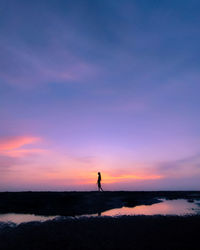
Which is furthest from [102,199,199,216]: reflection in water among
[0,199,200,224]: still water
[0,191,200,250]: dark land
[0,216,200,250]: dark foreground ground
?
[0,216,200,250]: dark foreground ground

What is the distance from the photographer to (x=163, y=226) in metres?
18.9

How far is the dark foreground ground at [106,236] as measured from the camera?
14031mm

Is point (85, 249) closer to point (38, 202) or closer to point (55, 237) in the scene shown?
point (55, 237)

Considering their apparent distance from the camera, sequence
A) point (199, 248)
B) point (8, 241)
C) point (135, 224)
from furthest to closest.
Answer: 1. point (135, 224)
2. point (8, 241)
3. point (199, 248)

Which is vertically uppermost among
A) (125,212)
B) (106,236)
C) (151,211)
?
(151,211)

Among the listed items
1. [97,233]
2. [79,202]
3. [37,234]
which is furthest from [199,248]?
[79,202]

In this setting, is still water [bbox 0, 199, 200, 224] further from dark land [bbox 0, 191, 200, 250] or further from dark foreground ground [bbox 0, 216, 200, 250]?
dark foreground ground [bbox 0, 216, 200, 250]

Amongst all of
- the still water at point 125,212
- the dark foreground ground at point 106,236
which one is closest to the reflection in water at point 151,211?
the still water at point 125,212

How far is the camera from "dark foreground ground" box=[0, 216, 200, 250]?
14031 mm

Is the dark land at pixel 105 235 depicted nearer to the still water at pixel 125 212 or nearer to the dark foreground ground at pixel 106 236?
the dark foreground ground at pixel 106 236

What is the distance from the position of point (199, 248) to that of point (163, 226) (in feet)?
18.9

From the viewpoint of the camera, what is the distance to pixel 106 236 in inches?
637

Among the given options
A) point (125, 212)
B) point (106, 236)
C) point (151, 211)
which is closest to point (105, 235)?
point (106, 236)

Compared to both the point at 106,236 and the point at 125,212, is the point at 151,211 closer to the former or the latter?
the point at 125,212
